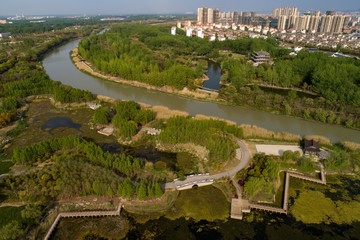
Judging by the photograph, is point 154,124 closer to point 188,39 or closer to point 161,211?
point 161,211

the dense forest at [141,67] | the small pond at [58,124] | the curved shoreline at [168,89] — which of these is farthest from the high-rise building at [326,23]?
the small pond at [58,124]

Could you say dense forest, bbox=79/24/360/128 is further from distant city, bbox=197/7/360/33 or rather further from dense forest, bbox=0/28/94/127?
distant city, bbox=197/7/360/33

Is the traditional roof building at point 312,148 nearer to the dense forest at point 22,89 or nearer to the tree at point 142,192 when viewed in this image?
the tree at point 142,192

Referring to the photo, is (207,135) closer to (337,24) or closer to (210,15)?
(337,24)

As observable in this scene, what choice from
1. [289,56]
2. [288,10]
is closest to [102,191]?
[289,56]

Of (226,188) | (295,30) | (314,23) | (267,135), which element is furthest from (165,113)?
(314,23)
